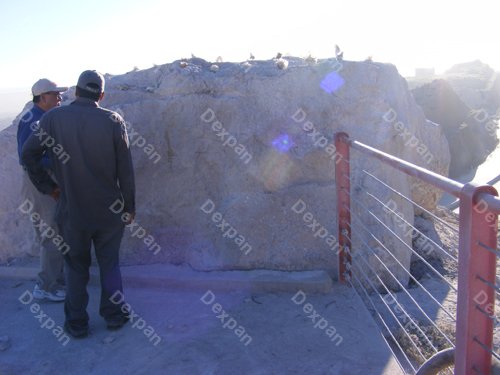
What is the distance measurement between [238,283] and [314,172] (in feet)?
4.24

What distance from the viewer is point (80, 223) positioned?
11.8ft

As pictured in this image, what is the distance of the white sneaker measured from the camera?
4367 mm

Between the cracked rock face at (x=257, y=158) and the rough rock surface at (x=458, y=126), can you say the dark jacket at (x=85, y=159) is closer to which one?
the cracked rock face at (x=257, y=158)

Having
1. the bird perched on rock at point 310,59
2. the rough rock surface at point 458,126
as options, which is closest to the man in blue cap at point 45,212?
the bird perched on rock at point 310,59

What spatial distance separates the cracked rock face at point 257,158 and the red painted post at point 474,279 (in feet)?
8.06

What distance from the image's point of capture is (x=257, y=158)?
4.82 metres

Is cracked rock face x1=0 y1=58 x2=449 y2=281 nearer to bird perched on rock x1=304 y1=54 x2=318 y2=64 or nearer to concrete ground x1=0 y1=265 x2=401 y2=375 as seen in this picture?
bird perched on rock x1=304 y1=54 x2=318 y2=64

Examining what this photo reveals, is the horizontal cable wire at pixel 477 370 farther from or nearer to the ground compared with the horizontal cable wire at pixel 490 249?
nearer to the ground

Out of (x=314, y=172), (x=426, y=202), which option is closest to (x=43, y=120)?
(x=314, y=172)

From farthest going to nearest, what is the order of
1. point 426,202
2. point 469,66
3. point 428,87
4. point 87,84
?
point 469,66 → point 428,87 → point 426,202 → point 87,84

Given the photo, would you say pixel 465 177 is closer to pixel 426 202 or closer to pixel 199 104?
pixel 426 202

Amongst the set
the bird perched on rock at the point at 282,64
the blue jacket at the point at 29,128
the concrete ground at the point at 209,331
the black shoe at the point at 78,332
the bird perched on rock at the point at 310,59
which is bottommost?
the concrete ground at the point at 209,331

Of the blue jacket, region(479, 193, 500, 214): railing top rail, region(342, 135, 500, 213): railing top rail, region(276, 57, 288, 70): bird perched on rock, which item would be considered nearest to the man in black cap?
the blue jacket

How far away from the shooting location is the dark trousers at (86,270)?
366 centimetres
